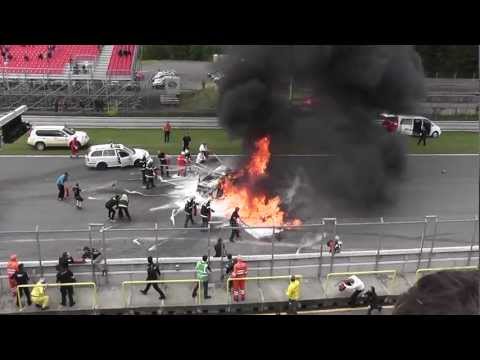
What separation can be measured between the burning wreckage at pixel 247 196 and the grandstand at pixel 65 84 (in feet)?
43.8

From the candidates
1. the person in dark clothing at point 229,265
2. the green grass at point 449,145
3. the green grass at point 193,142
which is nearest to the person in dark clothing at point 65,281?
the person in dark clothing at point 229,265

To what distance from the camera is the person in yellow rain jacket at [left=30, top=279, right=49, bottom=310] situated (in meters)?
11.4

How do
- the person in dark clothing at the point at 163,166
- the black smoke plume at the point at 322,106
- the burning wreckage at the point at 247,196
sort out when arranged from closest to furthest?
1. the burning wreckage at the point at 247,196
2. the black smoke plume at the point at 322,106
3. the person in dark clothing at the point at 163,166

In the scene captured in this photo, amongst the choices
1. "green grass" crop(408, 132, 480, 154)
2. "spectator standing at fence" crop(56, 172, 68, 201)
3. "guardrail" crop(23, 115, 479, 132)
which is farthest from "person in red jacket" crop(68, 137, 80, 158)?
"green grass" crop(408, 132, 480, 154)

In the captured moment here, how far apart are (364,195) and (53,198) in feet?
37.2

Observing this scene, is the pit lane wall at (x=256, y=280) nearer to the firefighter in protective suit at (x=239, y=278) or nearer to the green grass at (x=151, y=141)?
the firefighter in protective suit at (x=239, y=278)

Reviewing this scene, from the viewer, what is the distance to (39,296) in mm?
11461

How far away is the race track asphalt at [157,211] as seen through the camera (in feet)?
49.0

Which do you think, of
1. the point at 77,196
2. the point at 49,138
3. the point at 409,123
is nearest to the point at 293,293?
the point at 77,196

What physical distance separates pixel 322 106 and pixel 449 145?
26.7ft

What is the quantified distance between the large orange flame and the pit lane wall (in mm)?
3147

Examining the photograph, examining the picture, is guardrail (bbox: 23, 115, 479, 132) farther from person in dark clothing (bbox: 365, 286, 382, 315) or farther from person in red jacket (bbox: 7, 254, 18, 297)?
person in dark clothing (bbox: 365, 286, 382, 315)

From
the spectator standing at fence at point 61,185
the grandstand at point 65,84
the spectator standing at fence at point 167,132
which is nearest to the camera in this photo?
the spectator standing at fence at point 61,185

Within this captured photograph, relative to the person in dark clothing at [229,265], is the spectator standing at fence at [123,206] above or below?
above
